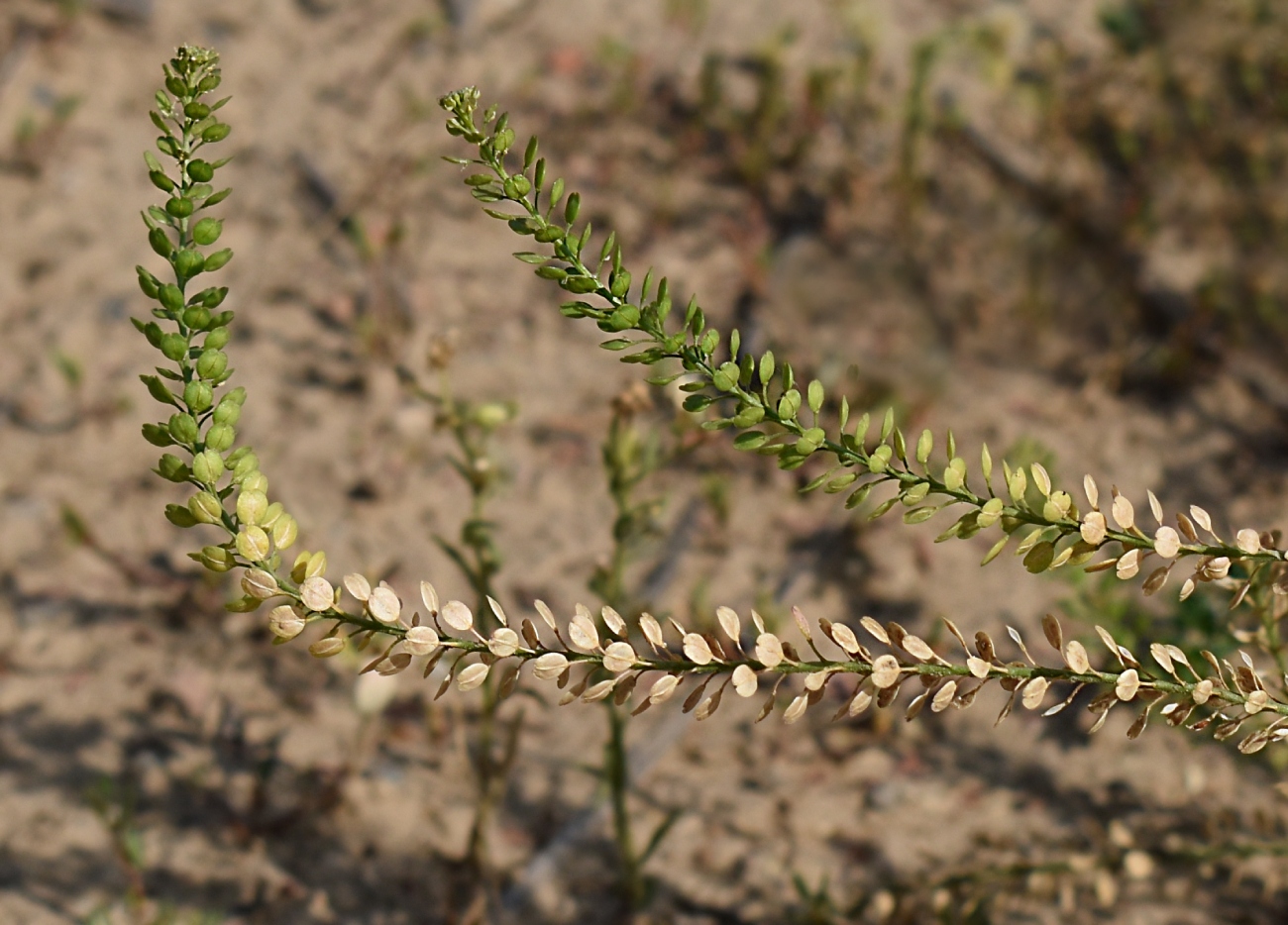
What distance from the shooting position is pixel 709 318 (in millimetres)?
4039

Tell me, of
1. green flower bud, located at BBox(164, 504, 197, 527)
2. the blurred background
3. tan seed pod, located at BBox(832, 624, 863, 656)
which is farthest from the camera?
the blurred background

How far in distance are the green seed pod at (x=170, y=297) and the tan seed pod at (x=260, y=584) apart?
306 mm

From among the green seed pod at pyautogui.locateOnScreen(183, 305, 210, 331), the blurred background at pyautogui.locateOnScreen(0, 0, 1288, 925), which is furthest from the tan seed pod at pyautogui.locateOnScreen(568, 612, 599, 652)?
the blurred background at pyautogui.locateOnScreen(0, 0, 1288, 925)

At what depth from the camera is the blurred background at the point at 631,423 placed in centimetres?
266

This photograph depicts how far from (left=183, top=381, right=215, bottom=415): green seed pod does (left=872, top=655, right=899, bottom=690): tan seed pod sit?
2.66 ft

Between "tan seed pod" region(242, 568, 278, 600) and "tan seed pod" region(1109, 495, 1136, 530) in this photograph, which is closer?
"tan seed pod" region(242, 568, 278, 600)

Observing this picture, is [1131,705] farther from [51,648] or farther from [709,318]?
[51,648]

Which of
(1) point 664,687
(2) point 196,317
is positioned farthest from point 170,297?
(1) point 664,687

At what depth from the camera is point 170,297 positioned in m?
1.32

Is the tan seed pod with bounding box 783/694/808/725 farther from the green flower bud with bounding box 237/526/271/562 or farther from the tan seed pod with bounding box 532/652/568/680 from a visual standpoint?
the green flower bud with bounding box 237/526/271/562

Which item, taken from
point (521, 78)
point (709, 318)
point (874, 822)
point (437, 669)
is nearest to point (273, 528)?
point (437, 669)

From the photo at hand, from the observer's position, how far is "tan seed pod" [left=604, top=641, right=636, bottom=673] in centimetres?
140

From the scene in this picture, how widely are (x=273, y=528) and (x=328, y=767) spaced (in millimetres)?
1702

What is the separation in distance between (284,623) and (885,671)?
68 cm
